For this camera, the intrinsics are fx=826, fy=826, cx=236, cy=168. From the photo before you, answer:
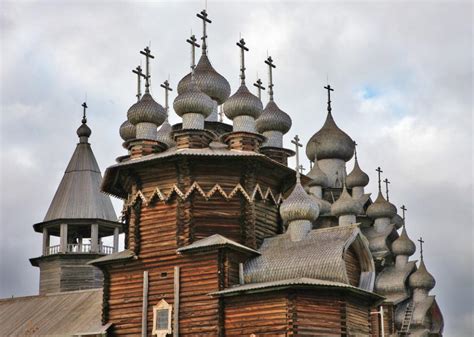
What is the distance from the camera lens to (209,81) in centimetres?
2761

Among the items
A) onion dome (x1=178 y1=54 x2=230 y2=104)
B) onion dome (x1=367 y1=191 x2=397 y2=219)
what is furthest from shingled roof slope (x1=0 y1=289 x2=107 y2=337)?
onion dome (x1=367 y1=191 x2=397 y2=219)

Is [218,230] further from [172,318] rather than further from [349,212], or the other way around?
[349,212]

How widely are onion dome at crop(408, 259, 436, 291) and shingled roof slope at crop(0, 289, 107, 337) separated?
13865 millimetres

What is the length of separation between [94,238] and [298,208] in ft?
50.0

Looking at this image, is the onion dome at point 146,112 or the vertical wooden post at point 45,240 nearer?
the onion dome at point 146,112

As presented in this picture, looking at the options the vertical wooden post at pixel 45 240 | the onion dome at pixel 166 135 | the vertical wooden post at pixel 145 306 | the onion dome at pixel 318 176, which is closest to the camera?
the vertical wooden post at pixel 145 306

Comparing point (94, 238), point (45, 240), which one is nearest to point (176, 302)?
point (94, 238)

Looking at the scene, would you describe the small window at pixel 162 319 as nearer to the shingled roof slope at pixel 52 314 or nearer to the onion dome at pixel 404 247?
the shingled roof slope at pixel 52 314

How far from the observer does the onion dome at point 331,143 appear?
3947 cm

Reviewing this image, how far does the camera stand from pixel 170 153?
24.0 m

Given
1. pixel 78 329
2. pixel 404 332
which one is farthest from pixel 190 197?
pixel 404 332

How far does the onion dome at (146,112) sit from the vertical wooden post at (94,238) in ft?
37.3

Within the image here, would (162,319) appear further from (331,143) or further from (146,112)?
(331,143)

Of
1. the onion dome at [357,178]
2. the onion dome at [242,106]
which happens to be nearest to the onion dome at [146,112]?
the onion dome at [242,106]
